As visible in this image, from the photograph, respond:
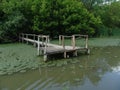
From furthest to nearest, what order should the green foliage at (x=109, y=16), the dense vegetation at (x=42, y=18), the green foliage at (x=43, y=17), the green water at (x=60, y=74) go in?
1. the green foliage at (x=109, y=16)
2. the green foliage at (x=43, y=17)
3. the dense vegetation at (x=42, y=18)
4. the green water at (x=60, y=74)

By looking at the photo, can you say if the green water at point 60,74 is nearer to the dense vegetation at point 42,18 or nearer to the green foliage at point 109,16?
the dense vegetation at point 42,18

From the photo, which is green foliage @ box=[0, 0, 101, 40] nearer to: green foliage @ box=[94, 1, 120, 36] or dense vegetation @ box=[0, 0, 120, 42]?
dense vegetation @ box=[0, 0, 120, 42]

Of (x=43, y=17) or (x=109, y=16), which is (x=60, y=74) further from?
(x=109, y=16)

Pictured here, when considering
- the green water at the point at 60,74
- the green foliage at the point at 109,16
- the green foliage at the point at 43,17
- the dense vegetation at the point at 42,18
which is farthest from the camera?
the green foliage at the point at 109,16

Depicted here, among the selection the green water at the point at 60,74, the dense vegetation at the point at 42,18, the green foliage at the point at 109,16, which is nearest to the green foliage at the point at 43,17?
the dense vegetation at the point at 42,18

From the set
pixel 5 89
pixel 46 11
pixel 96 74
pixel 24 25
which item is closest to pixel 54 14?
pixel 46 11

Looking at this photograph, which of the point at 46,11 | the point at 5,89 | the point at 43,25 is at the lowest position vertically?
the point at 5,89

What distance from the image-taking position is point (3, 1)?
2225 cm

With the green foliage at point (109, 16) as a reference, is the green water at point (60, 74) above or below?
below

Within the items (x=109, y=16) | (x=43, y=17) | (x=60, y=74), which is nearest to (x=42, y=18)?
(x=43, y=17)

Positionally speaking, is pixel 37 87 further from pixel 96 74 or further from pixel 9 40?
pixel 9 40

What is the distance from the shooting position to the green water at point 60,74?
6984mm

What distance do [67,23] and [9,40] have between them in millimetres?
6042

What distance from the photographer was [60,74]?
8422 mm
